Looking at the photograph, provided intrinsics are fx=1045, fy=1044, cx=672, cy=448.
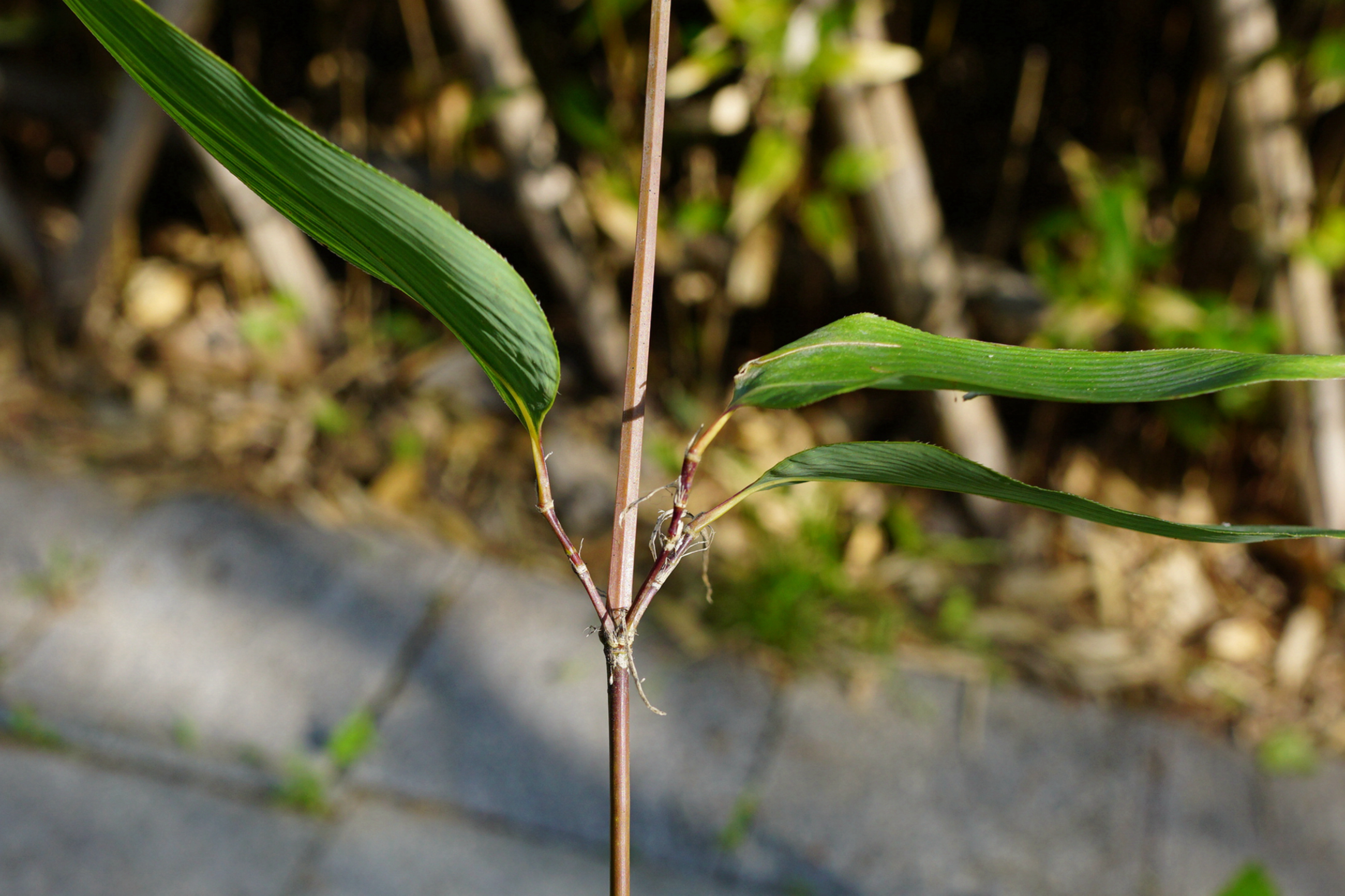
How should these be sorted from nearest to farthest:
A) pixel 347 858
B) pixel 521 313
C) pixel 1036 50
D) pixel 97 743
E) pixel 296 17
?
1. pixel 521 313
2. pixel 347 858
3. pixel 97 743
4. pixel 1036 50
5. pixel 296 17

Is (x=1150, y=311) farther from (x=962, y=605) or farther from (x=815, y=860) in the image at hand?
(x=815, y=860)

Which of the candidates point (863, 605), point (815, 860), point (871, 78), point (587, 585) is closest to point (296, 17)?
point (871, 78)

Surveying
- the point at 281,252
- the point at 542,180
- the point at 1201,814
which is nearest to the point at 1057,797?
the point at 1201,814

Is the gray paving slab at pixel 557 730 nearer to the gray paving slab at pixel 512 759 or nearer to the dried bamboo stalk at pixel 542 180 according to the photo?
the gray paving slab at pixel 512 759

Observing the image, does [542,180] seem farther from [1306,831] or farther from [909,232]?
[1306,831]

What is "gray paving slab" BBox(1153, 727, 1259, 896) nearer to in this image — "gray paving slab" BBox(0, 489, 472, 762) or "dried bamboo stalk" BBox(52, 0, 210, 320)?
"gray paving slab" BBox(0, 489, 472, 762)

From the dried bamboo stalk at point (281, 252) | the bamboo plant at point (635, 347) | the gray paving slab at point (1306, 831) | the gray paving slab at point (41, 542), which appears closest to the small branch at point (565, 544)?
the bamboo plant at point (635, 347)
